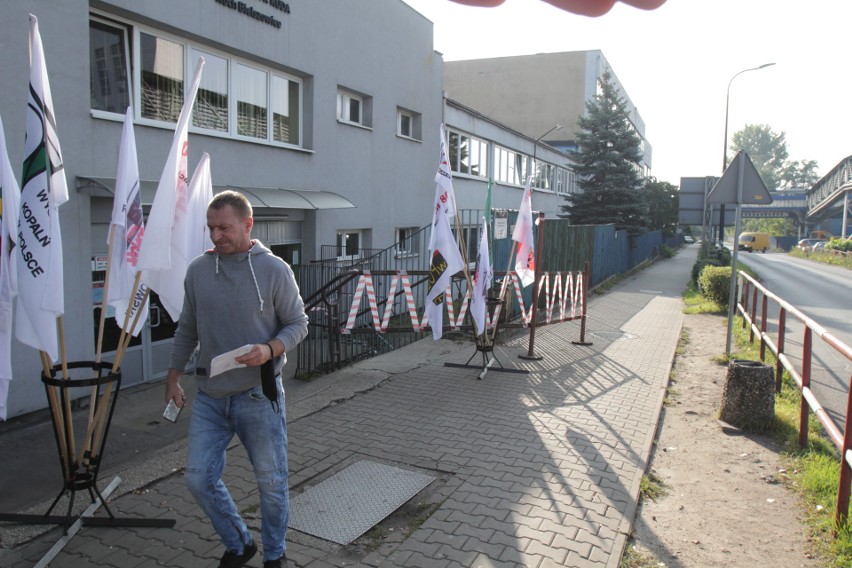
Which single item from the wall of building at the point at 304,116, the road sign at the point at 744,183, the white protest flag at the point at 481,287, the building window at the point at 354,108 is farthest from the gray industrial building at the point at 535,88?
the white protest flag at the point at 481,287

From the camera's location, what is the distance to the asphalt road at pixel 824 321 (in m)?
7.93

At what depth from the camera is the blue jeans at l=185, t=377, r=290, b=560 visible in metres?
3.27

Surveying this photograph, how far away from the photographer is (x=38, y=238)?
143 inches

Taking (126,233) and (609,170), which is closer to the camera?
(126,233)

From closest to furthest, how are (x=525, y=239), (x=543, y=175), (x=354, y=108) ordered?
(x=525, y=239) → (x=354, y=108) → (x=543, y=175)

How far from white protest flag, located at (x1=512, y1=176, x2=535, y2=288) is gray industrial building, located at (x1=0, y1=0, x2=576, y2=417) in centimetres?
104

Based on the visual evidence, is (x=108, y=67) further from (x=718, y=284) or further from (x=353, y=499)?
(x=718, y=284)

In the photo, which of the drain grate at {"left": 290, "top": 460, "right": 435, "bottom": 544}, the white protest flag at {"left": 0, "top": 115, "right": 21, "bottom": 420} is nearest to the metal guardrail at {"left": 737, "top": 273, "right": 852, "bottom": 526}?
the drain grate at {"left": 290, "top": 460, "right": 435, "bottom": 544}

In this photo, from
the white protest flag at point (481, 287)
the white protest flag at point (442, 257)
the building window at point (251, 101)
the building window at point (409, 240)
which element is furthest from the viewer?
the building window at point (409, 240)

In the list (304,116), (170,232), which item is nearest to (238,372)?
(170,232)

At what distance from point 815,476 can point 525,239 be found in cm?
460

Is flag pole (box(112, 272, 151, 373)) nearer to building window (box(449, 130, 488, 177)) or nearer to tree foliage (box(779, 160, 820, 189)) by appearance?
building window (box(449, 130, 488, 177))

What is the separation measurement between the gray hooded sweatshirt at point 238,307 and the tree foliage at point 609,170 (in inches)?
1093

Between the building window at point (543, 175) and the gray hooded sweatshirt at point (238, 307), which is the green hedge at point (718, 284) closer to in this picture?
the gray hooded sweatshirt at point (238, 307)
